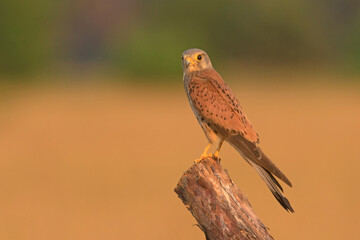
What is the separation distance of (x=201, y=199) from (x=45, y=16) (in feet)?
130

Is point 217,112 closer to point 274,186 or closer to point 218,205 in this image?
point 274,186

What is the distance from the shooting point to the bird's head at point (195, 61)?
22.9ft

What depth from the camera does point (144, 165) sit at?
18.3 m

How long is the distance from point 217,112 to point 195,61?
0.81 metres

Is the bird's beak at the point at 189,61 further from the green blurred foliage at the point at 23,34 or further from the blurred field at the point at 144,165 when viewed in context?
the green blurred foliage at the point at 23,34

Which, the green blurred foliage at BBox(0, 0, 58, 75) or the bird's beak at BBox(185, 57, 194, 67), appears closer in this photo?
the bird's beak at BBox(185, 57, 194, 67)

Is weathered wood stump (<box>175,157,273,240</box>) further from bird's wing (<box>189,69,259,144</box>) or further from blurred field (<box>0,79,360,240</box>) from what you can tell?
blurred field (<box>0,79,360,240</box>)

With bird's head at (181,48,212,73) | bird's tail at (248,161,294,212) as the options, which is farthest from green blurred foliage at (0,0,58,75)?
bird's tail at (248,161,294,212)

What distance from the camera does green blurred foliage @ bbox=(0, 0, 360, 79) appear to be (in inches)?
1984

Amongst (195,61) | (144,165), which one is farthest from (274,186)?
(144,165)

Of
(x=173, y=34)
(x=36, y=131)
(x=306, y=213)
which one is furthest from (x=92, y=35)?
(x=306, y=213)

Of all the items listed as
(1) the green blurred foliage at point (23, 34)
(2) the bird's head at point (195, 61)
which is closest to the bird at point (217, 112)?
(2) the bird's head at point (195, 61)

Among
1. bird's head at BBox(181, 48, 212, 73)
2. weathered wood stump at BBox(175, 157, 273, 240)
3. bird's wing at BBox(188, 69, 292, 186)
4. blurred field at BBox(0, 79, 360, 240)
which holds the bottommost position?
weathered wood stump at BBox(175, 157, 273, 240)

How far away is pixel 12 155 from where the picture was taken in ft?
64.9
